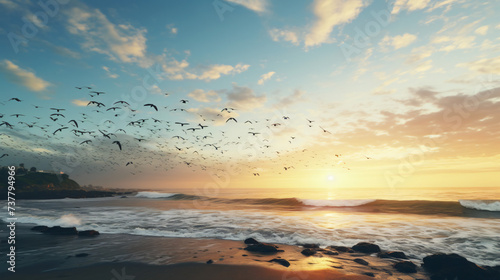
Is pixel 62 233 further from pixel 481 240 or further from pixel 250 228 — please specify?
pixel 481 240

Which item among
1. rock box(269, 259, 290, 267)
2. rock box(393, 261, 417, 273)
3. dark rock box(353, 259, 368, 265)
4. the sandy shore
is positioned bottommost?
the sandy shore

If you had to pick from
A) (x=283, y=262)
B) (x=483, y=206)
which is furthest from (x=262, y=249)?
(x=483, y=206)

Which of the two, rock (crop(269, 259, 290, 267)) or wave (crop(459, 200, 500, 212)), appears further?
wave (crop(459, 200, 500, 212))

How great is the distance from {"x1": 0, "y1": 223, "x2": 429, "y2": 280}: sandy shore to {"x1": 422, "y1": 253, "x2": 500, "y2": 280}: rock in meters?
0.59

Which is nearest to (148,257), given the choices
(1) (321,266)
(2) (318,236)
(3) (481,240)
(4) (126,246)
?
(4) (126,246)

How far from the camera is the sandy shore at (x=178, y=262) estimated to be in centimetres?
842

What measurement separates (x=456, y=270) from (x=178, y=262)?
1113 cm

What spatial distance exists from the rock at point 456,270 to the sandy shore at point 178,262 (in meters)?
0.59

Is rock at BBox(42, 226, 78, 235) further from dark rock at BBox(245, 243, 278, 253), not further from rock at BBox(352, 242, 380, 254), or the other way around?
rock at BBox(352, 242, 380, 254)

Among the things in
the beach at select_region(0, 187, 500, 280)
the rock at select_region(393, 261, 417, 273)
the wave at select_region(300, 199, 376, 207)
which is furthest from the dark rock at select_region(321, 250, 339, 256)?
the wave at select_region(300, 199, 376, 207)

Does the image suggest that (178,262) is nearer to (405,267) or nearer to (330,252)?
(330,252)

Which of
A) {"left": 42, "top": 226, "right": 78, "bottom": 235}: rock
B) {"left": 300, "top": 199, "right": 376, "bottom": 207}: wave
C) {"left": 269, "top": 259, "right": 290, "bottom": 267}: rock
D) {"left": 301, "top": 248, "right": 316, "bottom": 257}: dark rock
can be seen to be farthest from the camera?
{"left": 300, "top": 199, "right": 376, "bottom": 207}: wave

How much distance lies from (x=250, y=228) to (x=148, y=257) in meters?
9.27

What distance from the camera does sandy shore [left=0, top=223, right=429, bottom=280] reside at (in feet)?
27.6
